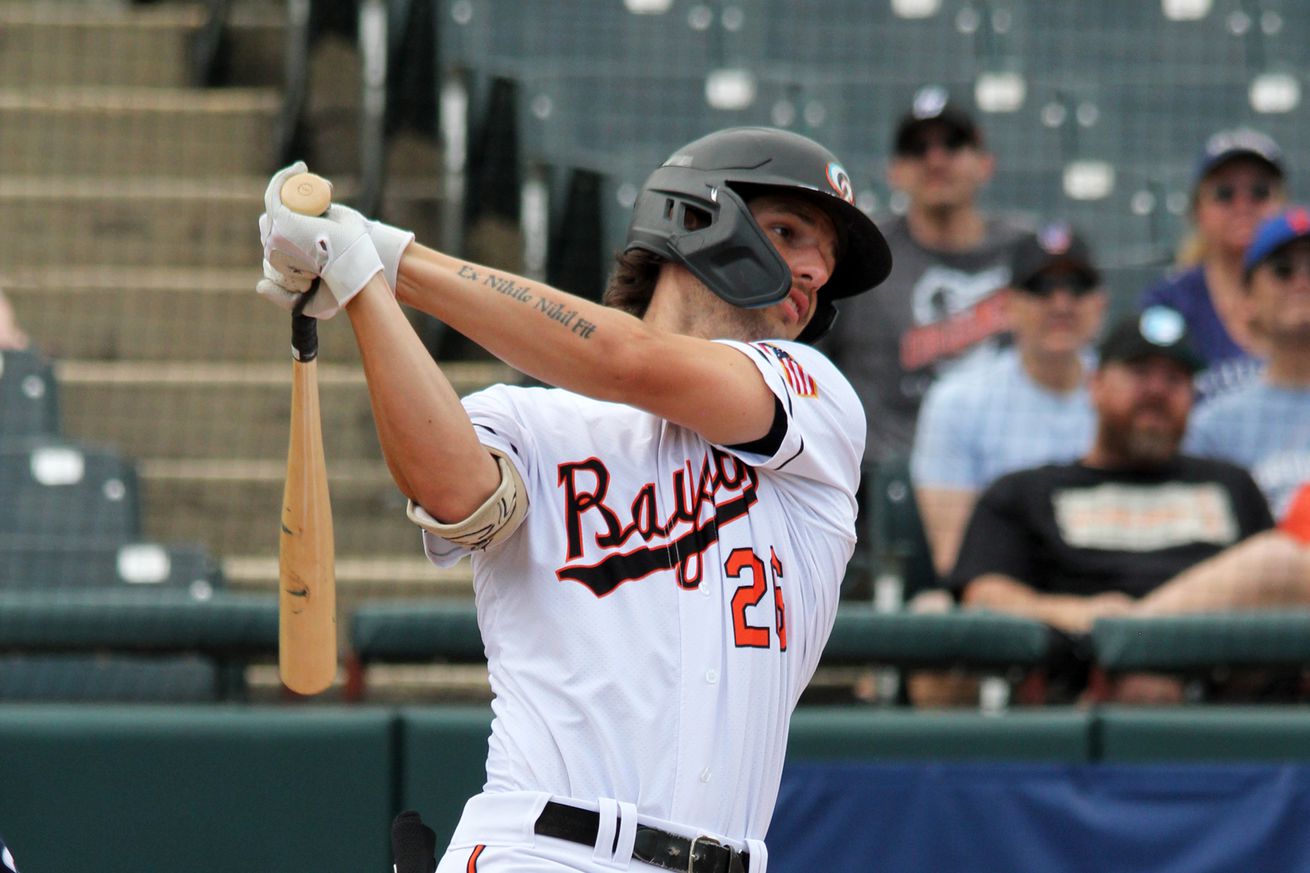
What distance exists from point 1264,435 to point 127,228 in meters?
4.07

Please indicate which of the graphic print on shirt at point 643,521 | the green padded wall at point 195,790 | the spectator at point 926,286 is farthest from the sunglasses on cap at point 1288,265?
the graphic print on shirt at point 643,521

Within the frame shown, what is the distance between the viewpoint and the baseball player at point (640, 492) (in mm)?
2133

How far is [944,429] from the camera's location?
201 inches

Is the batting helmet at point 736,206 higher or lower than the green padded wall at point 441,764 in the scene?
higher

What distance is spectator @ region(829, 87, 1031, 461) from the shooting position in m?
5.51

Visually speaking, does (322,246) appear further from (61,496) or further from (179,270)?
(179,270)

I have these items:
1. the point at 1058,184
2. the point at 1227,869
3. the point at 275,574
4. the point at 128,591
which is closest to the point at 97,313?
the point at 275,574

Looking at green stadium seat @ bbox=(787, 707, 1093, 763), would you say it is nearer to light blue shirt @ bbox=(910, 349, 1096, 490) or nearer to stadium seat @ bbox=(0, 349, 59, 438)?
light blue shirt @ bbox=(910, 349, 1096, 490)

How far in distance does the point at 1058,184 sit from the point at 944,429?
75.1 inches

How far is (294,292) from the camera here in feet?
6.97

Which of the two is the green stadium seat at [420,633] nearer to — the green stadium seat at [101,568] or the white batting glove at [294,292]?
the green stadium seat at [101,568]

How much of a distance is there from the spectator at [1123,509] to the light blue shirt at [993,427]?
0.32 meters

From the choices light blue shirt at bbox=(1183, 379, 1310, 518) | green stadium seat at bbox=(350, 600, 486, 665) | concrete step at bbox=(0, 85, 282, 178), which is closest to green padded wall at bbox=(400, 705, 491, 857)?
green stadium seat at bbox=(350, 600, 486, 665)

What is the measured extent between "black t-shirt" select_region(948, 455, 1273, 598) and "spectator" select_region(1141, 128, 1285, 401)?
751 millimetres
